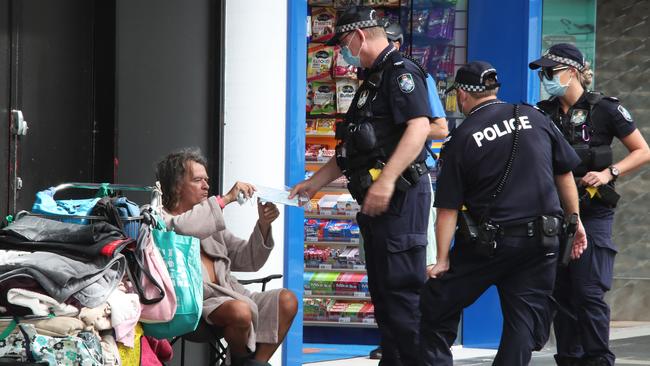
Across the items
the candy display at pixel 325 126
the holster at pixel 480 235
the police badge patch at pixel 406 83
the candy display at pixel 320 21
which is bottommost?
the holster at pixel 480 235

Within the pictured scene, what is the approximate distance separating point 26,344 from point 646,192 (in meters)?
7.74

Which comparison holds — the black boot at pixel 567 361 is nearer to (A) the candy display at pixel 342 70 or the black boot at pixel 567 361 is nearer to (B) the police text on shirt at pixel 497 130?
(B) the police text on shirt at pixel 497 130

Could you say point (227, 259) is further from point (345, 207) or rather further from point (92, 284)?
point (345, 207)

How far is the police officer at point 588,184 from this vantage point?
7.53 metres

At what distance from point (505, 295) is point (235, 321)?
4.10ft

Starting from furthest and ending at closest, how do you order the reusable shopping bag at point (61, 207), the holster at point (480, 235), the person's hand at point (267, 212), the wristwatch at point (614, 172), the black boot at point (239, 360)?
the wristwatch at point (614, 172) → the person's hand at point (267, 212) → the black boot at point (239, 360) → the holster at point (480, 235) → the reusable shopping bag at point (61, 207)

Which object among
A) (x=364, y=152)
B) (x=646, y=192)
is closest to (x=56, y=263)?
(x=364, y=152)

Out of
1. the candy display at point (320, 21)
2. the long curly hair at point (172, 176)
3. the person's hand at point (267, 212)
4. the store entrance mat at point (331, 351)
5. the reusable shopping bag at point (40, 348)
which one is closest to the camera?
the reusable shopping bag at point (40, 348)

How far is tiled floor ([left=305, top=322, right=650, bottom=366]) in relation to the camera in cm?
875

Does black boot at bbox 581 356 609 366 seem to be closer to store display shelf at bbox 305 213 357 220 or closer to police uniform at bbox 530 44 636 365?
police uniform at bbox 530 44 636 365

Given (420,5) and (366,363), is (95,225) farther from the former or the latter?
(420,5)

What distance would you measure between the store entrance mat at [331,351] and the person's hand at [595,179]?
2255 mm

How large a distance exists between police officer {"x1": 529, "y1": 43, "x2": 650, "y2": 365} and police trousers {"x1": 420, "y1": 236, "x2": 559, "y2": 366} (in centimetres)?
135

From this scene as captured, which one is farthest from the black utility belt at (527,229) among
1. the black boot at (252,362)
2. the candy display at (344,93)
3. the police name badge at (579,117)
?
the candy display at (344,93)
